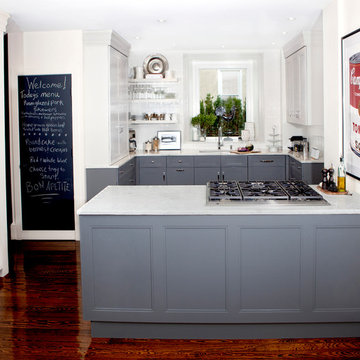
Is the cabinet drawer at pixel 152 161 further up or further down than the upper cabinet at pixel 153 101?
further down

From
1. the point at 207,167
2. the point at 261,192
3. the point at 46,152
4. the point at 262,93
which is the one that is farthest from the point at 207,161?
the point at 261,192

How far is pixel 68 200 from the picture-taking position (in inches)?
246

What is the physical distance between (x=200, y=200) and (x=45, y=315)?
4.82 feet

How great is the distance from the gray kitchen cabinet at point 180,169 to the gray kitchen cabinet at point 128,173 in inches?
20.4

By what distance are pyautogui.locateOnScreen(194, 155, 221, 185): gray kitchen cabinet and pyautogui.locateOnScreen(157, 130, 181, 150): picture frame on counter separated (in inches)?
24.3

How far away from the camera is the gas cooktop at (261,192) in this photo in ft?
11.9

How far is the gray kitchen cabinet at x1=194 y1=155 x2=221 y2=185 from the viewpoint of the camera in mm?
7473

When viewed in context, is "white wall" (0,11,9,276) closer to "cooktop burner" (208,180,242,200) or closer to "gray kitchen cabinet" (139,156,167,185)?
"cooktop burner" (208,180,242,200)

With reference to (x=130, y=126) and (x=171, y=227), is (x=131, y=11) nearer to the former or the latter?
(x=171, y=227)

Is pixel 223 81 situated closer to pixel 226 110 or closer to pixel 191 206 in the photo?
pixel 226 110

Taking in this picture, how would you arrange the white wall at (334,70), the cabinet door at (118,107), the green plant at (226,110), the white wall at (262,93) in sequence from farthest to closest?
the green plant at (226,110), the white wall at (262,93), the cabinet door at (118,107), the white wall at (334,70)

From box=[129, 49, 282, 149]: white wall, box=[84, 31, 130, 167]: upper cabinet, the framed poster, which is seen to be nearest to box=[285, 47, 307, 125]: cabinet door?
box=[129, 49, 282, 149]: white wall

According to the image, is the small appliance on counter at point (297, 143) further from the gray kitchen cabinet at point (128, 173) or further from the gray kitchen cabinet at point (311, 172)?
the gray kitchen cabinet at point (128, 173)

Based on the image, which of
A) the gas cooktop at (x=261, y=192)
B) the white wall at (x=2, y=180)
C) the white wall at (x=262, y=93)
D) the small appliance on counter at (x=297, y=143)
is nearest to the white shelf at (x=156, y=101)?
the white wall at (x=262, y=93)
